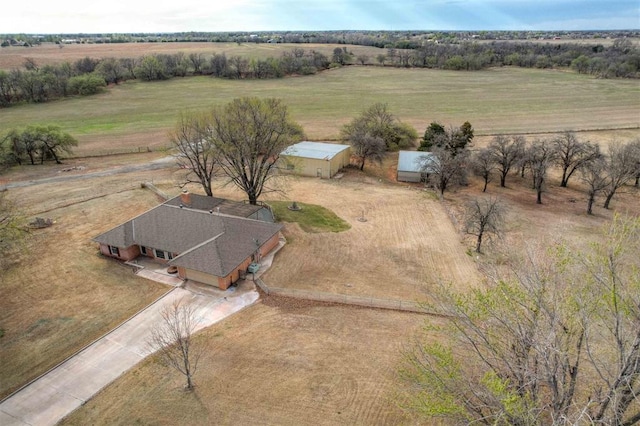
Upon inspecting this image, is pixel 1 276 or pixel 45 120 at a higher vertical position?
pixel 45 120

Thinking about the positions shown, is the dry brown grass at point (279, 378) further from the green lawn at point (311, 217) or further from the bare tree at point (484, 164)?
the bare tree at point (484, 164)

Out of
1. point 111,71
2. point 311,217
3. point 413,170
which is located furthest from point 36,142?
point 111,71

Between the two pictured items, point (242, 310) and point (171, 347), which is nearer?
point (171, 347)

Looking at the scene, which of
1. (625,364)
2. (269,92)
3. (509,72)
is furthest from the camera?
(509,72)

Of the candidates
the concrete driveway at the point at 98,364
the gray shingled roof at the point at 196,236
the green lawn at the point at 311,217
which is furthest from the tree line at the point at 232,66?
the concrete driveway at the point at 98,364

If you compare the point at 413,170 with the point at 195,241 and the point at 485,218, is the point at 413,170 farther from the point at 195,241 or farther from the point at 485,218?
the point at 195,241

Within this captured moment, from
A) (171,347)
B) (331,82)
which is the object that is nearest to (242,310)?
A: (171,347)

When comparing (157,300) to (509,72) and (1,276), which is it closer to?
(1,276)
